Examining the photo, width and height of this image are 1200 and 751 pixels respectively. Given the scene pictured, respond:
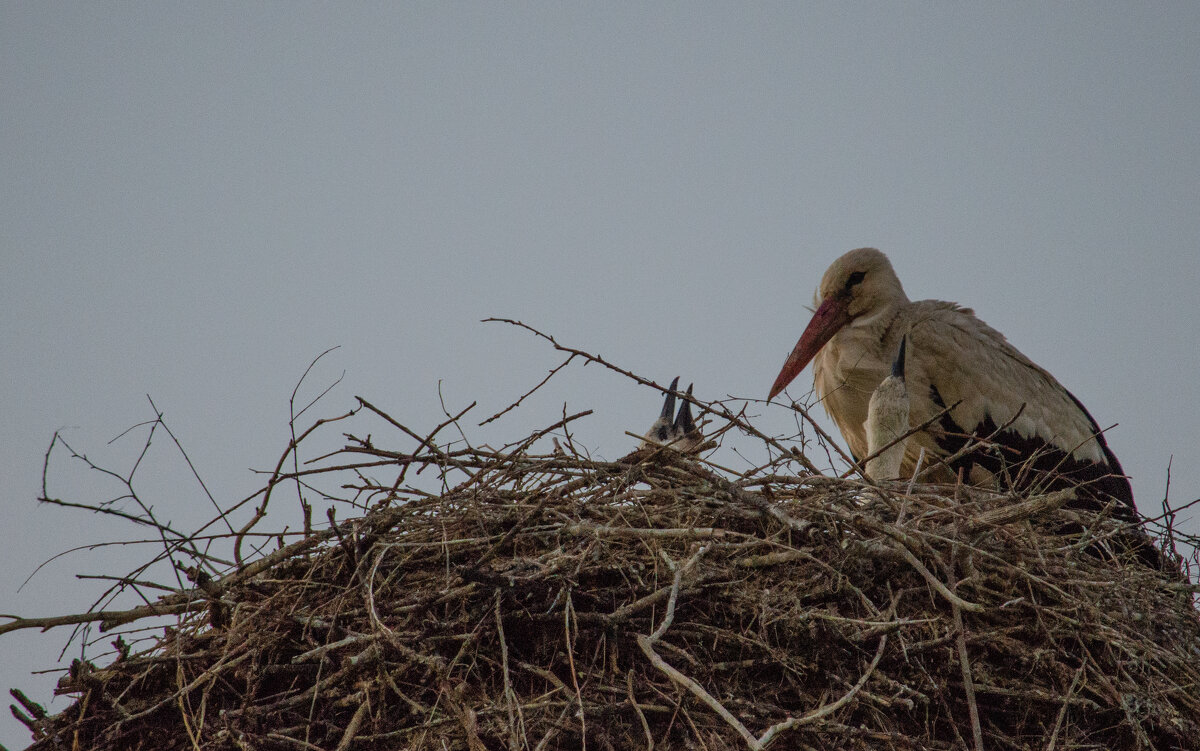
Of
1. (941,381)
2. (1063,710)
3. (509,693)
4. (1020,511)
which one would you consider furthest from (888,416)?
(509,693)

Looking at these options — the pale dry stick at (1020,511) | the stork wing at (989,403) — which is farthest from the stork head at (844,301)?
the pale dry stick at (1020,511)

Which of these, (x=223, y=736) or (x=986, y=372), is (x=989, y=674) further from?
(x=986, y=372)

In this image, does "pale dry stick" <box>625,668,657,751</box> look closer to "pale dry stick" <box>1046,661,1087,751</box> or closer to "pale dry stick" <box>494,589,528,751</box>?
"pale dry stick" <box>494,589,528,751</box>

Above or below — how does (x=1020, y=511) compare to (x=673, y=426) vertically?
below

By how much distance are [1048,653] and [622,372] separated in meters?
1.15

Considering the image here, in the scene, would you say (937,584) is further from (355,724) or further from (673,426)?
(673,426)

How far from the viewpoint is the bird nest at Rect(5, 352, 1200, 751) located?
6.78 ft

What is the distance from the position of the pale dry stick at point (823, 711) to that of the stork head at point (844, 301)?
2.54 meters

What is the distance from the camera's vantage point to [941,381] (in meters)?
4.15

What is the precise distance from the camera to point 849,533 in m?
2.28

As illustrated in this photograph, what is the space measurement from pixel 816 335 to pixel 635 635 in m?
2.72

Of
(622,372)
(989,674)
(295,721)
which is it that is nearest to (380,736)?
(295,721)

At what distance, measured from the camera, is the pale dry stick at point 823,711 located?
1.75 metres

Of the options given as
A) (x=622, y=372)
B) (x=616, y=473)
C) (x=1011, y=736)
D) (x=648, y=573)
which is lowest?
(x=1011, y=736)
